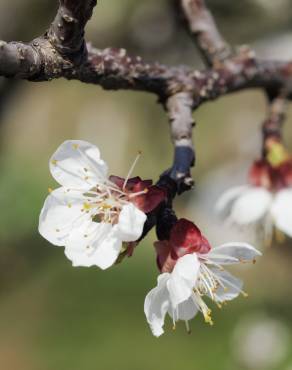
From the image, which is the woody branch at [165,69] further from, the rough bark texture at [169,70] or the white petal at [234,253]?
the white petal at [234,253]

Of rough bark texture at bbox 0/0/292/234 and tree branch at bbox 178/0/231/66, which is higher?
tree branch at bbox 178/0/231/66

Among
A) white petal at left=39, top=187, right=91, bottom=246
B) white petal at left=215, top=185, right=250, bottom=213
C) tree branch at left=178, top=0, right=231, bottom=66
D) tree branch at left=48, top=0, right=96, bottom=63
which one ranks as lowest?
white petal at left=39, top=187, right=91, bottom=246

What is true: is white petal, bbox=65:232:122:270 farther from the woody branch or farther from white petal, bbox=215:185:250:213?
white petal, bbox=215:185:250:213

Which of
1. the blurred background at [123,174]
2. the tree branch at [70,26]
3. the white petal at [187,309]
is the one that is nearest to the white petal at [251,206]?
the white petal at [187,309]

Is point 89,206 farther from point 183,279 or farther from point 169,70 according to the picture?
point 169,70

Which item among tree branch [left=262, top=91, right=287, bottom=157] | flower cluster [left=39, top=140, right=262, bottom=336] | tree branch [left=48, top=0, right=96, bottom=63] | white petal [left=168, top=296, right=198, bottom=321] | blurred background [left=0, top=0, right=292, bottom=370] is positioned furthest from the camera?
blurred background [left=0, top=0, right=292, bottom=370]

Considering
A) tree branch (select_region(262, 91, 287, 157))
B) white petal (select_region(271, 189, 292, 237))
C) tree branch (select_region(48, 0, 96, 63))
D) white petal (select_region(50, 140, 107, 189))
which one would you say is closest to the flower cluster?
white petal (select_region(50, 140, 107, 189))

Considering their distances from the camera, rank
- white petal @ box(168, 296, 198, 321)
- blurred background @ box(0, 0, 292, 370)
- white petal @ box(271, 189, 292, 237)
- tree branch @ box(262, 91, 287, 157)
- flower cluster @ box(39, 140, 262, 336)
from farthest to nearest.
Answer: blurred background @ box(0, 0, 292, 370)
tree branch @ box(262, 91, 287, 157)
white petal @ box(271, 189, 292, 237)
white petal @ box(168, 296, 198, 321)
flower cluster @ box(39, 140, 262, 336)
